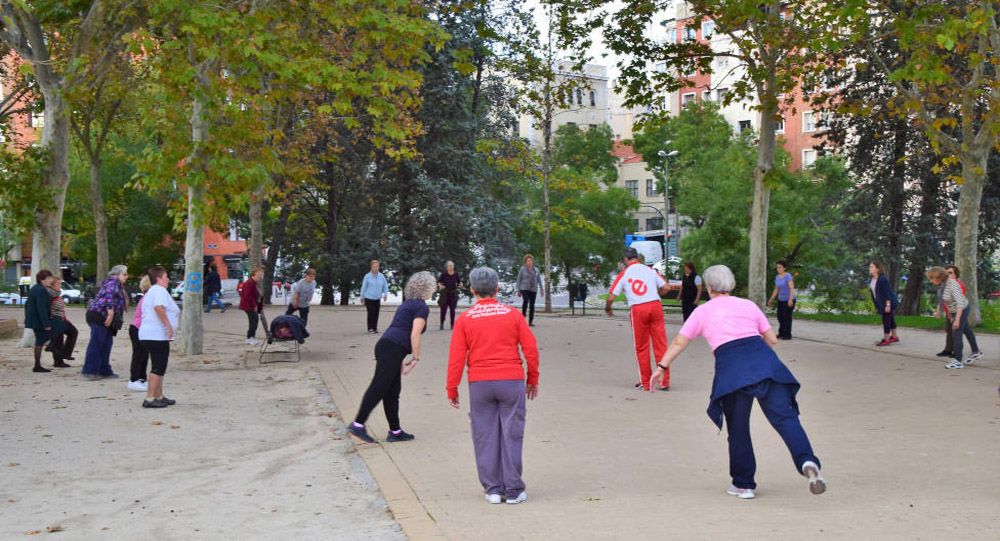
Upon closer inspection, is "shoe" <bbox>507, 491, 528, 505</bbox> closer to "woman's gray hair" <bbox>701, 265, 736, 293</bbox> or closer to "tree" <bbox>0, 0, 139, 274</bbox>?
"woman's gray hair" <bbox>701, 265, 736, 293</bbox>

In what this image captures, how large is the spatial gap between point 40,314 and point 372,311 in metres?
8.94

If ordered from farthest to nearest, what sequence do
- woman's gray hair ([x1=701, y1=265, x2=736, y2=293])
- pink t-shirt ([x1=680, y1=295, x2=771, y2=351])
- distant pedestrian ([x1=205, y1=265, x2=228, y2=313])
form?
distant pedestrian ([x1=205, y1=265, x2=228, y2=313]) < woman's gray hair ([x1=701, y1=265, x2=736, y2=293]) < pink t-shirt ([x1=680, y1=295, x2=771, y2=351])

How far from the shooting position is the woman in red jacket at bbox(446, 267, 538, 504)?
7.49m

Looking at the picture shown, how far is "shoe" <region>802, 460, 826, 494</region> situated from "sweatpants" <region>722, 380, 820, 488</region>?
169 mm

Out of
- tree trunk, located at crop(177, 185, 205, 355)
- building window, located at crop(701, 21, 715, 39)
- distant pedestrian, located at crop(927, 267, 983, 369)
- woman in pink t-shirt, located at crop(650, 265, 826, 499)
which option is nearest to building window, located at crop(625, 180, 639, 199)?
building window, located at crop(701, 21, 715, 39)

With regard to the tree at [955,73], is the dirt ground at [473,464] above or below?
below

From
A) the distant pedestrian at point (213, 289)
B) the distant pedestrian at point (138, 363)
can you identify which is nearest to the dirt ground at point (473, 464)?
the distant pedestrian at point (138, 363)

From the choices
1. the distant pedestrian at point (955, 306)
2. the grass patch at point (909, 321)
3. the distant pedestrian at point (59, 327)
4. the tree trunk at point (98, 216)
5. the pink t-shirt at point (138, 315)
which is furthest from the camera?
the tree trunk at point (98, 216)

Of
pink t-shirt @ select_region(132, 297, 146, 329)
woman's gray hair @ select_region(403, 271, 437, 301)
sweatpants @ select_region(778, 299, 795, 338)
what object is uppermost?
woman's gray hair @ select_region(403, 271, 437, 301)

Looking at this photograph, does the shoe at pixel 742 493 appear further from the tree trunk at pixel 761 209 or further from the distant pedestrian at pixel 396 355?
the tree trunk at pixel 761 209

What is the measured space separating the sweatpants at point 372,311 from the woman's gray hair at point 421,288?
1471cm

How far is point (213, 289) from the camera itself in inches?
1567

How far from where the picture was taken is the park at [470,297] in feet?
25.1

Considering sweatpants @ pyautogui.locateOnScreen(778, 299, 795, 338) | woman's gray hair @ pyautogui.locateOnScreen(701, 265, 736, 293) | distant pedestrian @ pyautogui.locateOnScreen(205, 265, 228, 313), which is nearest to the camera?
woman's gray hair @ pyautogui.locateOnScreen(701, 265, 736, 293)
